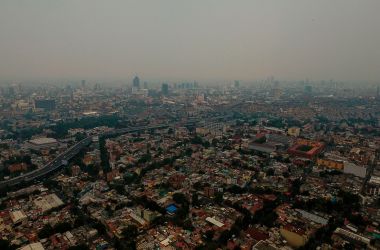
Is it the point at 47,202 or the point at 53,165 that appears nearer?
the point at 47,202

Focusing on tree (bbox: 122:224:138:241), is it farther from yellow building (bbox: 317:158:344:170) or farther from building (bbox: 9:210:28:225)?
yellow building (bbox: 317:158:344:170)

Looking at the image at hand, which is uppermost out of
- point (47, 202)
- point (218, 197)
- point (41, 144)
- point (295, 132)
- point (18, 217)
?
point (218, 197)

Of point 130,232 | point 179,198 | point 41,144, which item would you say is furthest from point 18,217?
point 41,144

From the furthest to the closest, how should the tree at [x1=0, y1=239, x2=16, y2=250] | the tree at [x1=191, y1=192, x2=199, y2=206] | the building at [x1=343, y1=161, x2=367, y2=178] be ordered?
the building at [x1=343, y1=161, x2=367, y2=178] → the tree at [x1=191, y1=192, x2=199, y2=206] → the tree at [x1=0, y1=239, x2=16, y2=250]

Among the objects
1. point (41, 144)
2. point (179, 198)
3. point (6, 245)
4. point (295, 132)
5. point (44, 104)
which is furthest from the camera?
point (44, 104)

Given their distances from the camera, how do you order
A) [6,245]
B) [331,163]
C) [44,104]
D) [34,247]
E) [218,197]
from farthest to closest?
[44,104]
[331,163]
[218,197]
[6,245]
[34,247]

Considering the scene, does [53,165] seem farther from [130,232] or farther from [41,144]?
[130,232]

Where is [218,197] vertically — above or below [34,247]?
above

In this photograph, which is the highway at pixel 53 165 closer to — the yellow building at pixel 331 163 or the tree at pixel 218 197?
the tree at pixel 218 197

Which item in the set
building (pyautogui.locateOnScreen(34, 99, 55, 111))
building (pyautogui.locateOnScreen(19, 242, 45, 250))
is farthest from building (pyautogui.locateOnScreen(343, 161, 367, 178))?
building (pyautogui.locateOnScreen(34, 99, 55, 111))
